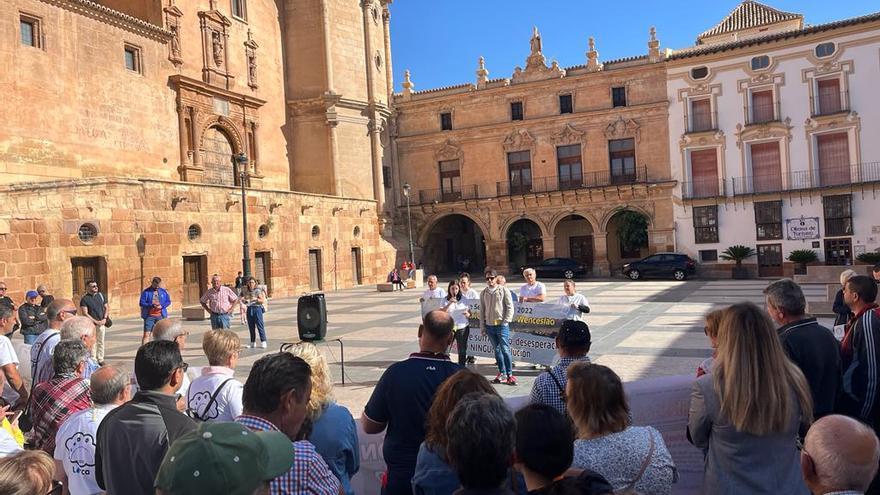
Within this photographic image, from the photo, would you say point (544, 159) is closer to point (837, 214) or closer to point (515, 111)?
point (515, 111)

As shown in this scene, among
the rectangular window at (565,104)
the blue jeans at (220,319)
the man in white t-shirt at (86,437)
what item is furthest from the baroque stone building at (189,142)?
the man in white t-shirt at (86,437)

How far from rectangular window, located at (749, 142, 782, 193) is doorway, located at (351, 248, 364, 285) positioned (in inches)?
757

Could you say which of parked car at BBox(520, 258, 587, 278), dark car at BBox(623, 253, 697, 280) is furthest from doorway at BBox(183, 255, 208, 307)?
dark car at BBox(623, 253, 697, 280)

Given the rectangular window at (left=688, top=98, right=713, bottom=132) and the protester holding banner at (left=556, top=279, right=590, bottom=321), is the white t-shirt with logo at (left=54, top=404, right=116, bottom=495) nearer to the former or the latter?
the protester holding banner at (left=556, top=279, right=590, bottom=321)

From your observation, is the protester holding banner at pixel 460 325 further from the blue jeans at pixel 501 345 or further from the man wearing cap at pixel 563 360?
the man wearing cap at pixel 563 360

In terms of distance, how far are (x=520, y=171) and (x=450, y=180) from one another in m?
4.20

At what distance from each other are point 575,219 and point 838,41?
15.2m

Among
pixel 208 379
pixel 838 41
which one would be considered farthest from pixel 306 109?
pixel 208 379

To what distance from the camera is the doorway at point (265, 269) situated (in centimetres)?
2445

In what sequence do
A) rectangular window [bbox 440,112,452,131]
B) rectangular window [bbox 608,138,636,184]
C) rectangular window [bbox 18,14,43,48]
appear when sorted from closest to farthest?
rectangular window [bbox 18,14,43,48], rectangular window [bbox 608,138,636,184], rectangular window [bbox 440,112,452,131]

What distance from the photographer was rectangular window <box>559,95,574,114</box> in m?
33.5

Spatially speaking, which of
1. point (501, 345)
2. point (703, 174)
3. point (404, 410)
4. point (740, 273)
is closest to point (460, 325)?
point (501, 345)

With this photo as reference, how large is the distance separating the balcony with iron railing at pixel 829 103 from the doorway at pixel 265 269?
24.9 metres

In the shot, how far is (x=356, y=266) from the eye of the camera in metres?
30.7
